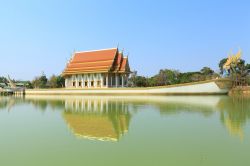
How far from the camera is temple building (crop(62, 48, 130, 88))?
3667cm

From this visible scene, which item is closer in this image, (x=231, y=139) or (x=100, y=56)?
(x=231, y=139)

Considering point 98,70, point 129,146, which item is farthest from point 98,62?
point 129,146

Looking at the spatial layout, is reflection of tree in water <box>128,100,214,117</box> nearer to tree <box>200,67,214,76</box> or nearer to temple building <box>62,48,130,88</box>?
temple building <box>62,48,130,88</box>

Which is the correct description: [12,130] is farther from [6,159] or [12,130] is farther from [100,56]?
[100,56]

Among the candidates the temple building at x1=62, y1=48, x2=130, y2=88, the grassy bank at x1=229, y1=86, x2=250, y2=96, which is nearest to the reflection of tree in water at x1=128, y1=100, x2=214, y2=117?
the grassy bank at x1=229, y1=86, x2=250, y2=96

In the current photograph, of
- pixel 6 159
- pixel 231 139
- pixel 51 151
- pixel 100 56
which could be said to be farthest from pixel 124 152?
pixel 100 56

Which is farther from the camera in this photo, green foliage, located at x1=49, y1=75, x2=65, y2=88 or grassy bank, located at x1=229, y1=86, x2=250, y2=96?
green foliage, located at x1=49, y1=75, x2=65, y2=88

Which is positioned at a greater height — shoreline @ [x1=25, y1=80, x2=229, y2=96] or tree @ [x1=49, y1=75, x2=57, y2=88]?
tree @ [x1=49, y1=75, x2=57, y2=88]

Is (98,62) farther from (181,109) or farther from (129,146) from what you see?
(129,146)

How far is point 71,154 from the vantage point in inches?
199

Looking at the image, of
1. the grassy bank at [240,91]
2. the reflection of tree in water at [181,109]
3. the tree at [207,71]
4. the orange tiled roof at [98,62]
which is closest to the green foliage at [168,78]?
the tree at [207,71]

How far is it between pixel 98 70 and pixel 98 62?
1.47m

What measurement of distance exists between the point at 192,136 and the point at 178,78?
39.9 meters

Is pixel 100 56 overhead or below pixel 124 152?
overhead
